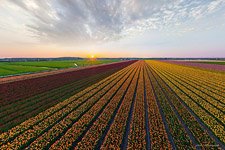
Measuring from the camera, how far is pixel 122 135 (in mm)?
6258

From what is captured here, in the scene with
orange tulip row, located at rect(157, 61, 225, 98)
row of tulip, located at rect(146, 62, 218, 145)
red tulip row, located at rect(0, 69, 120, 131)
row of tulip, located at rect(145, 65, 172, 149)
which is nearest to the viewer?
row of tulip, located at rect(145, 65, 172, 149)

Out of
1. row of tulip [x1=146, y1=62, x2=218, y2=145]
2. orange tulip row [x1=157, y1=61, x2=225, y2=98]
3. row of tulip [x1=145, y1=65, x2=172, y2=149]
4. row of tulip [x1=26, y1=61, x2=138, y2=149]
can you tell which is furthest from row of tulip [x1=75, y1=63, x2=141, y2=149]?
orange tulip row [x1=157, y1=61, x2=225, y2=98]

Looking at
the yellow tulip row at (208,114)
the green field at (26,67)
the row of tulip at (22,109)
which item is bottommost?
the green field at (26,67)

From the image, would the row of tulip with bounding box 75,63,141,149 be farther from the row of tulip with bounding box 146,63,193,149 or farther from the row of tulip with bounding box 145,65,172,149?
the row of tulip with bounding box 146,63,193,149

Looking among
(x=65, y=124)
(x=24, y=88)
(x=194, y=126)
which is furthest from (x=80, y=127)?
(x=24, y=88)

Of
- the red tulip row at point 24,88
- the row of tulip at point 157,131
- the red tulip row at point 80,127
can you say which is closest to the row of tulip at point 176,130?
the row of tulip at point 157,131

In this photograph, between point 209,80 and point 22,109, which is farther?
point 209,80

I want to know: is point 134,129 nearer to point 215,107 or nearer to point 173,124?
point 173,124

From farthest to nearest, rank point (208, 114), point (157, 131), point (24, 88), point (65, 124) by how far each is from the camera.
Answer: point (24, 88) → point (208, 114) → point (65, 124) → point (157, 131)

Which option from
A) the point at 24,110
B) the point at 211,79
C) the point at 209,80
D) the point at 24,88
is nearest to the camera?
the point at 24,110

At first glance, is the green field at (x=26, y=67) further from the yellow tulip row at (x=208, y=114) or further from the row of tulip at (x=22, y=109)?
the yellow tulip row at (x=208, y=114)

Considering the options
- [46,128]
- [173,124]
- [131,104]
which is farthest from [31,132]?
[173,124]

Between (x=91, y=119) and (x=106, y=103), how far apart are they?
296 cm

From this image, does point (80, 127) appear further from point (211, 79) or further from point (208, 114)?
point (211, 79)
